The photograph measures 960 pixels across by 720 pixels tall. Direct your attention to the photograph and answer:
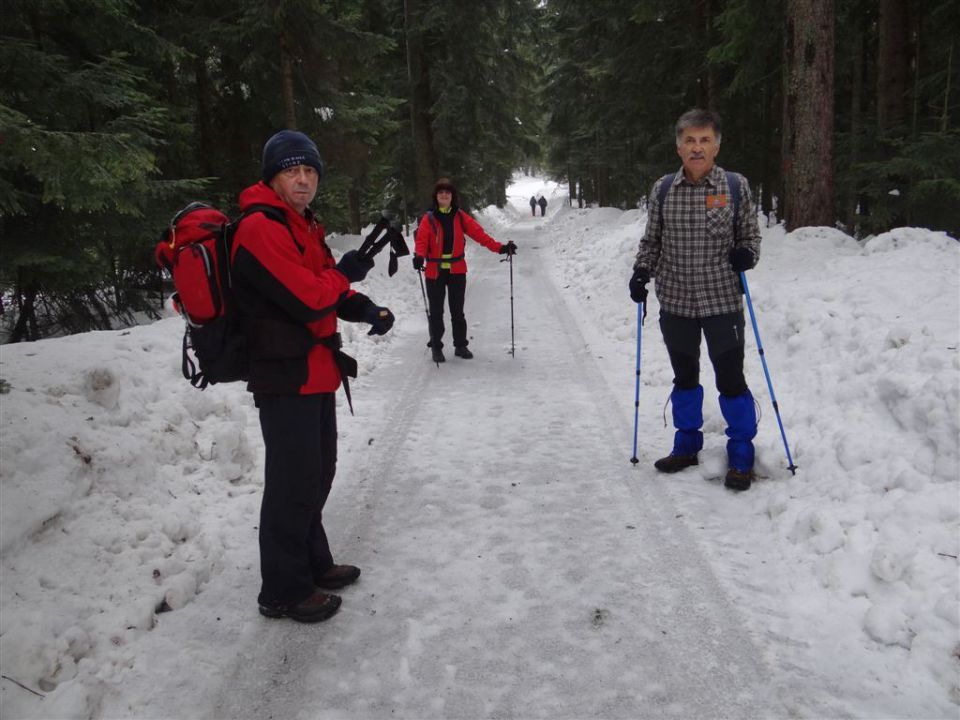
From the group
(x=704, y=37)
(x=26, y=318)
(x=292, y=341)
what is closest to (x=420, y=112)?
(x=704, y=37)

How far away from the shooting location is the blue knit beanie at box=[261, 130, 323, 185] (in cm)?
313

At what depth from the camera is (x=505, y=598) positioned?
364cm

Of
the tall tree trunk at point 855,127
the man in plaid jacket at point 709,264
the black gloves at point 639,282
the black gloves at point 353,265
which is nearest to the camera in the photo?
the black gloves at point 353,265

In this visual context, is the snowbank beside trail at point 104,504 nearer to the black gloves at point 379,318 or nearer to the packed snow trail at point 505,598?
the packed snow trail at point 505,598

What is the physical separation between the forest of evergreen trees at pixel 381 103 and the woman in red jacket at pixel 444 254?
305 cm

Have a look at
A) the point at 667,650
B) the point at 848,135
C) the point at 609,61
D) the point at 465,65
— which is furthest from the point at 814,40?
the point at 465,65

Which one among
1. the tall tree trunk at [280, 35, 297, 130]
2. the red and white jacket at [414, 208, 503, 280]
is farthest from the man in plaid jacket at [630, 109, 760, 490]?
the tall tree trunk at [280, 35, 297, 130]

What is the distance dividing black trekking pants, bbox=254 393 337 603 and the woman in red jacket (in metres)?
5.46

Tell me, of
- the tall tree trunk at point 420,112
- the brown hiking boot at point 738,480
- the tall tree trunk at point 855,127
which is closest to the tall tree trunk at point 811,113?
the tall tree trunk at point 855,127

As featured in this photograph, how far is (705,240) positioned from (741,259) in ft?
1.04

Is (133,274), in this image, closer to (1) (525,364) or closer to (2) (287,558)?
(1) (525,364)

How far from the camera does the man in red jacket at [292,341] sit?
2.97m

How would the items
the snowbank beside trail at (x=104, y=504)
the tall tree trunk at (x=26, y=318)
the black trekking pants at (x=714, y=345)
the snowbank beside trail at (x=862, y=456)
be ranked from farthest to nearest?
the tall tree trunk at (x=26, y=318) → the black trekking pants at (x=714, y=345) → the snowbank beside trail at (x=862, y=456) → the snowbank beside trail at (x=104, y=504)

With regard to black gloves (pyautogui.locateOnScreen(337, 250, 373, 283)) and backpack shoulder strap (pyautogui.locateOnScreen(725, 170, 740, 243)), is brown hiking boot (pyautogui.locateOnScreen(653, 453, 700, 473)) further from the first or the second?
black gloves (pyautogui.locateOnScreen(337, 250, 373, 283))
